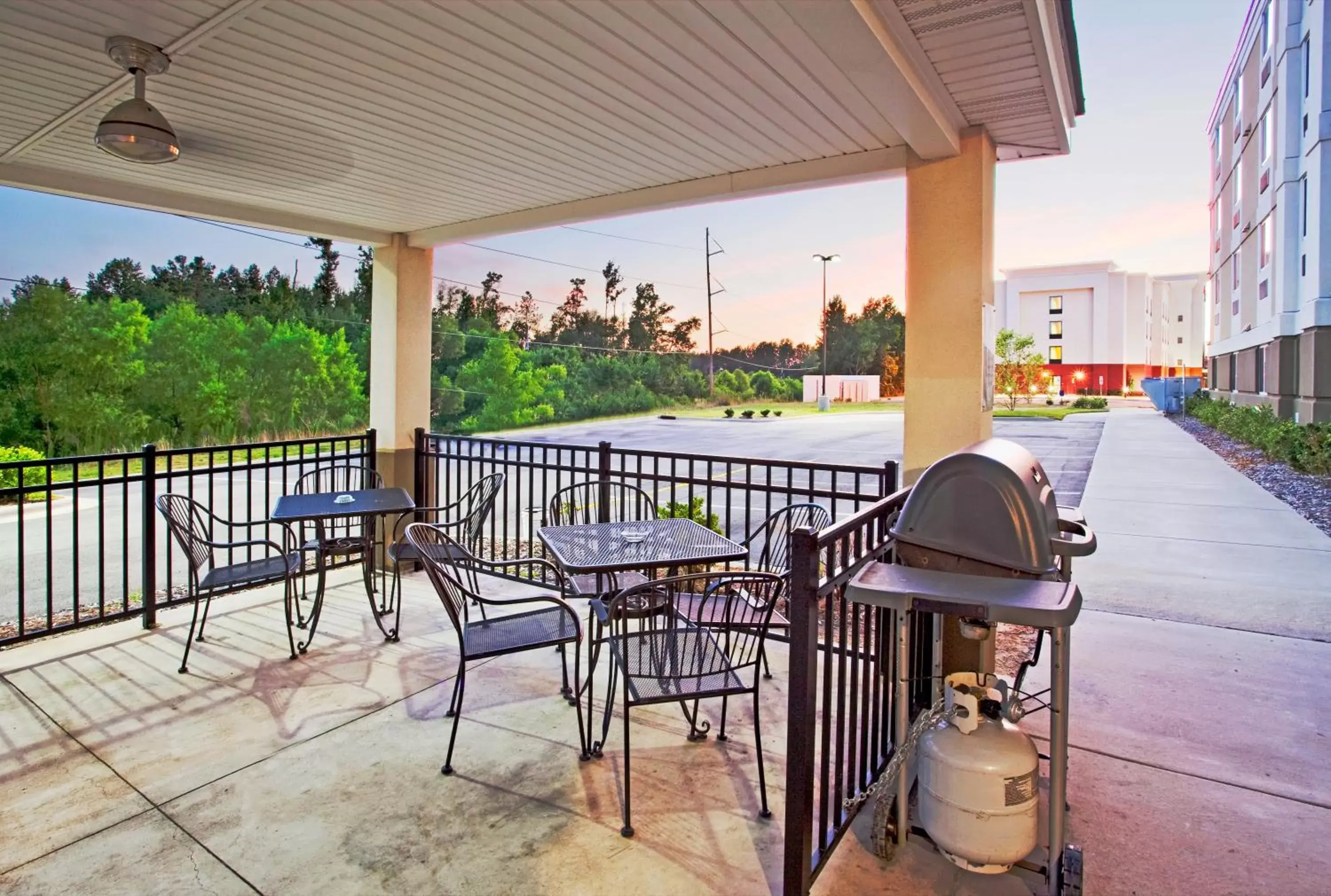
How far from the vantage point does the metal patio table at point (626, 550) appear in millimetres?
2729

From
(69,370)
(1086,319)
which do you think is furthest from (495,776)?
(1086,319)

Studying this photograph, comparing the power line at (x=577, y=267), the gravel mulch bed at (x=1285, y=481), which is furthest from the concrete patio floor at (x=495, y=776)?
the power line at (x=577, y=267)

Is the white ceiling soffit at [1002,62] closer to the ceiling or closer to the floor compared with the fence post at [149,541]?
closer to the ceiling

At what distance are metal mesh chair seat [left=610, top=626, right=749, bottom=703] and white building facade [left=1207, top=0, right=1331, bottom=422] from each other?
590 inches

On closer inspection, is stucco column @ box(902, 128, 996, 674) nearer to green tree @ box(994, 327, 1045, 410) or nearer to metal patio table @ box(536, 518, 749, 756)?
metal patio table @ box(536, 518, 749, 756)

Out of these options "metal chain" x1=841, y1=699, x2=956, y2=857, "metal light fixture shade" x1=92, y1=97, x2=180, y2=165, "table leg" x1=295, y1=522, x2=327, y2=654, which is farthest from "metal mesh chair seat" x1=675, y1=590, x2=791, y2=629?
"metal light fixture shade" x1=92, y1=97, x2=180, y2=165

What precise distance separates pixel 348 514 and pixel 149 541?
1244mm

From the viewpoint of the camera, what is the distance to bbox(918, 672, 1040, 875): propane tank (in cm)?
187

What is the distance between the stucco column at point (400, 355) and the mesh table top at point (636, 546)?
2802mm

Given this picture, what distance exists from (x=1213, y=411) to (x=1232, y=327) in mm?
3466

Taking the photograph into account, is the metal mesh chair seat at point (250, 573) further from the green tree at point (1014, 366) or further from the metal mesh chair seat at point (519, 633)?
the green tree at point (1014, 366)

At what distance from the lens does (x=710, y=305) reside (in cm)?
3419

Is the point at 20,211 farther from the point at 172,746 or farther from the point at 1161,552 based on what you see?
the point at 1161,552

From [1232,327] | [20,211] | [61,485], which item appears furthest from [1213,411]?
[20,211]
